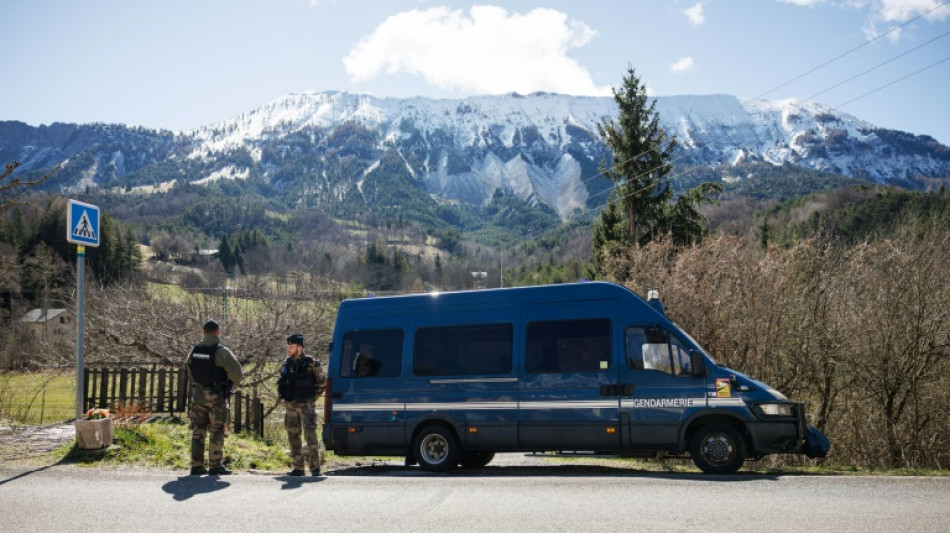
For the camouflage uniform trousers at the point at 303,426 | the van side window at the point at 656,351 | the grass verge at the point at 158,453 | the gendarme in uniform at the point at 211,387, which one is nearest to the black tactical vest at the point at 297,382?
the camouflage uniform trousers at the point at 303,426

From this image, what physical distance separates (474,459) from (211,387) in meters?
4.69

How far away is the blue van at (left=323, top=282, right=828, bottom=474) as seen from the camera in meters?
10.7

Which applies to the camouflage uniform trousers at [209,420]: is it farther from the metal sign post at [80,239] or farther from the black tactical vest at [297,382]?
the metal sign post at [80,239]

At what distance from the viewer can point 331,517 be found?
290 inches

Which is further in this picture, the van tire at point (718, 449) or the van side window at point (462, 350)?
the van side window at point (462, 350)

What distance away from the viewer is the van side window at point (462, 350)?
39.0 ft

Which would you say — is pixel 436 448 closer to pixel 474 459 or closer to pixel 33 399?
pixel 474 459

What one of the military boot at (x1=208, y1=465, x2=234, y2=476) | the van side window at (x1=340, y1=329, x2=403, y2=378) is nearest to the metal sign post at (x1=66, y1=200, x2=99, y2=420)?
the military boot at (x1=208, y1=465, x2=234, y2=476)

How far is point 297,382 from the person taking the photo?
1101 cm

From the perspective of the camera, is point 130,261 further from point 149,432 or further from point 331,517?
point 331,517

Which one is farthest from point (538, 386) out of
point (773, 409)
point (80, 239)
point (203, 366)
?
point (80, 239)

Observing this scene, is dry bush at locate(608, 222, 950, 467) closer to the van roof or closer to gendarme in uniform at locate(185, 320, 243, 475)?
the van roof

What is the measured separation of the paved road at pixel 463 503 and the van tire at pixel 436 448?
7.12 ft

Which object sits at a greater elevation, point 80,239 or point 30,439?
point 80,239
